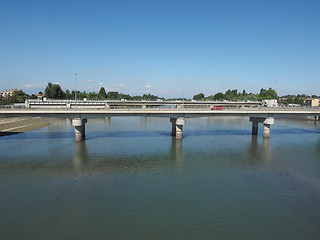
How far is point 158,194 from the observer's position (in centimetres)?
2228

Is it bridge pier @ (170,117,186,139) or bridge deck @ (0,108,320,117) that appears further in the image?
bridge pier @ (170,117,186,139)

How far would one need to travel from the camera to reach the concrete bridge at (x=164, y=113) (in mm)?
45434

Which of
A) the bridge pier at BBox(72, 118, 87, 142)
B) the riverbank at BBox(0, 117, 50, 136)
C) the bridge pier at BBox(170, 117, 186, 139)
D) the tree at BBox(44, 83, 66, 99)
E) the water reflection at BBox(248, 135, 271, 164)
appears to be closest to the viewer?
the water reflection at BBox(248, 135, 271, 164)

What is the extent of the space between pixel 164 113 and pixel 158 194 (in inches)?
1186

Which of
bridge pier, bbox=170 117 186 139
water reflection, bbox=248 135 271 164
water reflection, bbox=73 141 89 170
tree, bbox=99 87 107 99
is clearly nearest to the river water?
water reflection, bbox=73 141 89 170

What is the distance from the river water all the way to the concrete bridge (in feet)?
28.1

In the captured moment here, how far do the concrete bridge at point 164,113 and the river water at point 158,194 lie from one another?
856 cm

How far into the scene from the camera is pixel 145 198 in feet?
70.4

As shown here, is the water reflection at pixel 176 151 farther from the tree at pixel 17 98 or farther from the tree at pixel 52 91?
the tree at pixel 17 98

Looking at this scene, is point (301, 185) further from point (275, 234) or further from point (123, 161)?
point (123, 161)

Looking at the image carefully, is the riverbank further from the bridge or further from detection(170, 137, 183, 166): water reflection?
detection(170, 137, 183, 166): water reflection

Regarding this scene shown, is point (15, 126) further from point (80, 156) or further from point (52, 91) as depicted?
point (52, 91)

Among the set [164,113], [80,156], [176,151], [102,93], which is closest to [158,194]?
[176,151]

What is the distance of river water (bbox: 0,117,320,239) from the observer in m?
16.4
